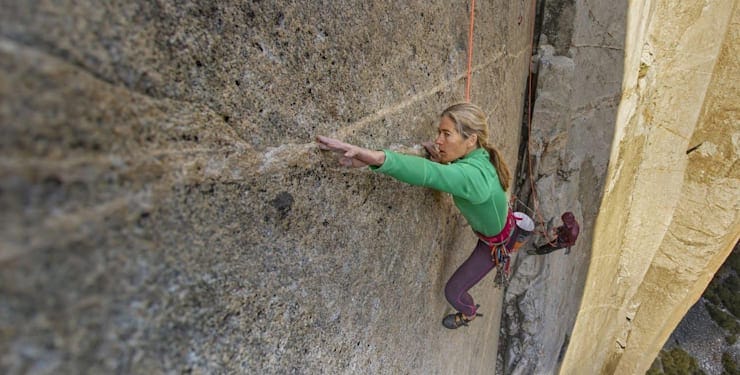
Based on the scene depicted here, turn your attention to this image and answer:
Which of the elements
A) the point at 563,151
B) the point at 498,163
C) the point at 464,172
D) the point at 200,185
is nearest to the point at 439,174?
the point at 464,172

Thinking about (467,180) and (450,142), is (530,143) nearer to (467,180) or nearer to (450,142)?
(450,142)

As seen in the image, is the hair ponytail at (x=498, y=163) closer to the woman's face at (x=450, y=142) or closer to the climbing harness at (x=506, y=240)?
the woman's face at (x=450, y=142)

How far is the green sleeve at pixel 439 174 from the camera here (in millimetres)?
1136

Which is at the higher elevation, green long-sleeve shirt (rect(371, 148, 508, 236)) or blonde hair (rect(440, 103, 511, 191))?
blonde hair (rect(440, 103, 511, 191))

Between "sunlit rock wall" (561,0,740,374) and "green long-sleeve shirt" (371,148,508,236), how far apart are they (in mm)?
2270

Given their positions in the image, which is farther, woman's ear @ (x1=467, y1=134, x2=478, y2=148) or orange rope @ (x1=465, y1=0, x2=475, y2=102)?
orange rope @ (x1=465, y1=0, x2=475, y2=102)

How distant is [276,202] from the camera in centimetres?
91

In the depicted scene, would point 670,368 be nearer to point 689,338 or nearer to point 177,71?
point 689,338

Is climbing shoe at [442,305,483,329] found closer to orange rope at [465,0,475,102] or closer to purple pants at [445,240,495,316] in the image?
purple pants at [445,240,495,316]

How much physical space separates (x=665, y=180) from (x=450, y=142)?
3580 millimetres

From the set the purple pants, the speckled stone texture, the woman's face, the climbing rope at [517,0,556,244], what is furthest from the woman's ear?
the climbing rope at [517,0,556,244]

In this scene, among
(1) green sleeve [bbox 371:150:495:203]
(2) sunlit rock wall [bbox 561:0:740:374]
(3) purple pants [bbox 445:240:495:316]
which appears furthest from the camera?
(2) sunlit rock wall [bbox 561:0:740:374]

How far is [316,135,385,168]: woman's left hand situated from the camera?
1026 mm

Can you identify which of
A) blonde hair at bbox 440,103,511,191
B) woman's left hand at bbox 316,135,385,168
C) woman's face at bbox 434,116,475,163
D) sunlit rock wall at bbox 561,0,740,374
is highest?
woman's left hand at bbox 316,135,385,168
